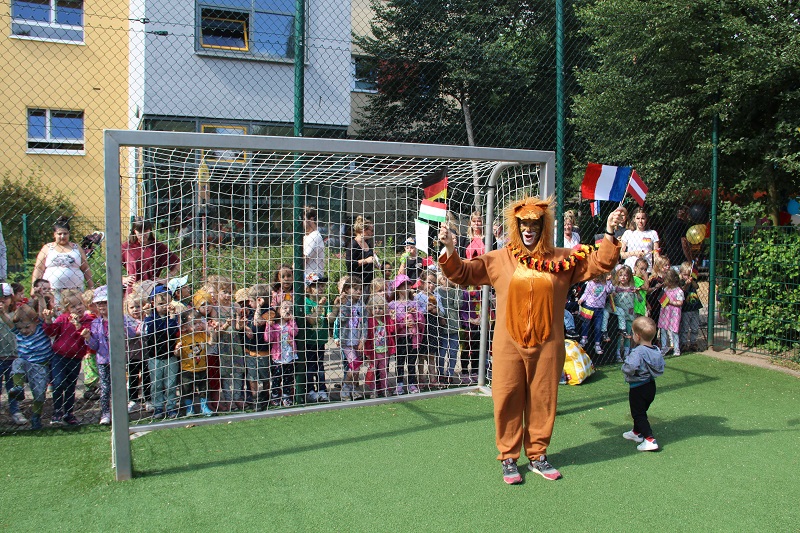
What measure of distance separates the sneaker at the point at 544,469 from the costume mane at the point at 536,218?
4.46ft

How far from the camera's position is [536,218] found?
4113mm

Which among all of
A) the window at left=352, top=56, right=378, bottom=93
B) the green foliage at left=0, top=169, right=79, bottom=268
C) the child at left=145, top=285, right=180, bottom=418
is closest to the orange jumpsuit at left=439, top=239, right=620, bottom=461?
the child at left=145, top=285, right=180, bottom=418

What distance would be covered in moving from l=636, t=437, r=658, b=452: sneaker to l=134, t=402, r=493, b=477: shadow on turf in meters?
1.25

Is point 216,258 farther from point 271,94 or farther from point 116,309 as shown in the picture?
point 271,94

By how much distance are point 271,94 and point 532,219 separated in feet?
13.9

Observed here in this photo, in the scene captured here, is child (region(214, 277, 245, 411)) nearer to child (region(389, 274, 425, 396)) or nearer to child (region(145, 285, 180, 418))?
child (region(145, 285, 180, 418))

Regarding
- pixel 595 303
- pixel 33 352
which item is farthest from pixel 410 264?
pixel 33 352

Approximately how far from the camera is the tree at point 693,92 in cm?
760

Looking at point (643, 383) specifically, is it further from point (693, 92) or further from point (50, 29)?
point (50, 29)

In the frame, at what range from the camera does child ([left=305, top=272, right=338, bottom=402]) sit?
226 inches

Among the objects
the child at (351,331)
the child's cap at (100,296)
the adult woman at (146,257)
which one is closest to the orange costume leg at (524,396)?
the child at (351,331)

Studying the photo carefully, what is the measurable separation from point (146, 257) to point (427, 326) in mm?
2681

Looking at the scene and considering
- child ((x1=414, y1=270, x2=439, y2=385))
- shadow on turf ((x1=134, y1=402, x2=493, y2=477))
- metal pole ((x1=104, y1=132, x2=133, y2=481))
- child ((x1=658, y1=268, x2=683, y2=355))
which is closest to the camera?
metal pole ((x1=104, y1=132, x2=133, y2=481))

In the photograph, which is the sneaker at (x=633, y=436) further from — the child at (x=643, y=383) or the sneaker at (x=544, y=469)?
the sneaker at (x=544, y=469)
